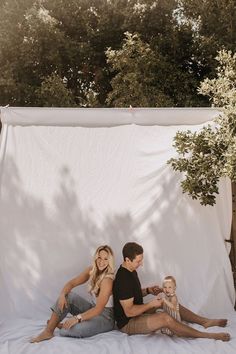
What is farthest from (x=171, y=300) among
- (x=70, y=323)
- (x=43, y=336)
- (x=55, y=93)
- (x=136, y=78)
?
(x=55, y=93)

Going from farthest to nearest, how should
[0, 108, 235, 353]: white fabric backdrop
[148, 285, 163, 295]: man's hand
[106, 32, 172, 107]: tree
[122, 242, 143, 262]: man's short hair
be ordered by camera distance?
[106, 32, 172, 107]: tree
[0, 108, 235, 353]: white fabric backdrop
[148, 285, 163, 295]: man's hand
[122, 242, 143, 262]: man's short hair

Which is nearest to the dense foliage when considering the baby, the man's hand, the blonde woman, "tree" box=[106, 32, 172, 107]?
"tree" box=[106, 32, 172, 107]

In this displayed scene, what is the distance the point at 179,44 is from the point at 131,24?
3.66ft

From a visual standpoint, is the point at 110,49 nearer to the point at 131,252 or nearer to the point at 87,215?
the point at 87,215

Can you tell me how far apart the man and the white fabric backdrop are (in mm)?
678

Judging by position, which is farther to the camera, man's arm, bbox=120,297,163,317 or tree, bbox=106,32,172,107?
tree, bbox=106,32,172,107

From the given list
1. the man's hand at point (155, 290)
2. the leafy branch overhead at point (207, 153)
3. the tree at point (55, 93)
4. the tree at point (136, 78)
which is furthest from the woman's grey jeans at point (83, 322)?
the tree at point (55, 93)

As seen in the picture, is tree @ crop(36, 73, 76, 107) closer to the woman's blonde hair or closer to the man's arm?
the woman's blonde hair

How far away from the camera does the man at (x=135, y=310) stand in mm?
3961

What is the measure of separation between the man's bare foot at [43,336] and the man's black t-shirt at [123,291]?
612mm

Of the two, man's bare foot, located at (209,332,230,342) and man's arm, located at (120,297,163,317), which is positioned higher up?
man's arm, located at (120,297,163,317)

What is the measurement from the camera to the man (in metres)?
3.96

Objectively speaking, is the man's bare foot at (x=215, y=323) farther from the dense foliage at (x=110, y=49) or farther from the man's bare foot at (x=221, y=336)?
the dense foliage at (x=110, y=49)

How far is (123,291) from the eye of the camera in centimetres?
405
